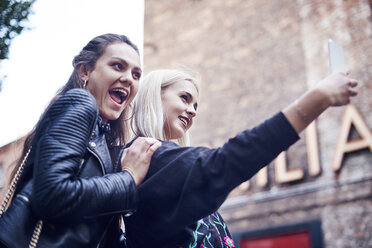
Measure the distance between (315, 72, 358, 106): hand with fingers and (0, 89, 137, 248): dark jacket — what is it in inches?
28.8

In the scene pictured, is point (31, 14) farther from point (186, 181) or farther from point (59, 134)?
point (186, 181)

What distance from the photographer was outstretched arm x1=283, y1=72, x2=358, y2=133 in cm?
145

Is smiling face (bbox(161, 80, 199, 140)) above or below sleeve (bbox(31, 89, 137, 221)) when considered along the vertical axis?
above

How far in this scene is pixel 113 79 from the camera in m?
2.00

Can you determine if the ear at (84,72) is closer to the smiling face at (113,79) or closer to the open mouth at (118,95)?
the smiling face at (113,79)

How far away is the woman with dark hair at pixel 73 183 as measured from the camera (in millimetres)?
1473

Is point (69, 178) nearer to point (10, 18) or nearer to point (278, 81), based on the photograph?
point (10, 18)

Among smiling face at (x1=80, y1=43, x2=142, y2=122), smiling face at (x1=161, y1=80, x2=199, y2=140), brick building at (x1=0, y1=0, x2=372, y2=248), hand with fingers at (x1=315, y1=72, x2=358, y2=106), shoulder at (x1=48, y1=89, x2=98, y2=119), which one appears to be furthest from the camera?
brick building at (x1=0, y1=0, x2=372, y2=248)

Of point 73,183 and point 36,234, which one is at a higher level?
point 73,183

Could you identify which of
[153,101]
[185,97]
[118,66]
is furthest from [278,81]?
[118,66]

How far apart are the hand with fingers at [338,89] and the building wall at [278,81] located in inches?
272

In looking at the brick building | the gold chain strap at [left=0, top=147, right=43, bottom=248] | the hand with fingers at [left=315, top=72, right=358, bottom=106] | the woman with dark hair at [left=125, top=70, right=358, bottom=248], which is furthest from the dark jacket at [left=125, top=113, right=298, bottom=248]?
the brick building

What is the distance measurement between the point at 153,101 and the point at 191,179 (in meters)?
0.74

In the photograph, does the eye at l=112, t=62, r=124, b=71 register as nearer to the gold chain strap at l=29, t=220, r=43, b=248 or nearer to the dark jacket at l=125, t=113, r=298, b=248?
the dark jacket at l=125, t=113, r=298, b=248
